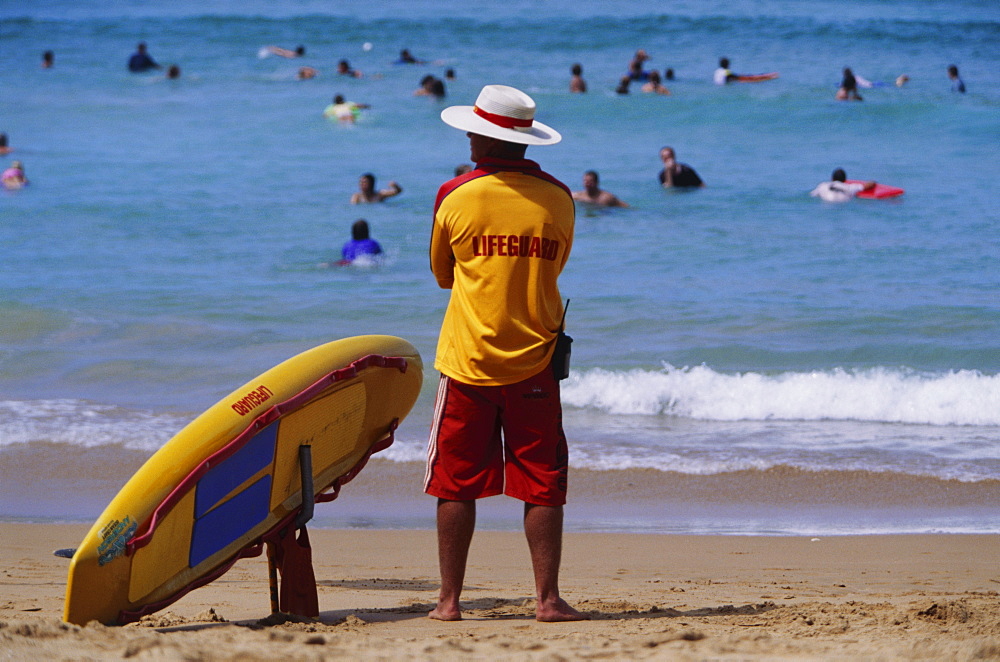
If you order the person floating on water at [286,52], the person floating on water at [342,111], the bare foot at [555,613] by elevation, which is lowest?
the bare foot at [555,613]

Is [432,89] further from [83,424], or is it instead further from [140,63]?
[83,424]

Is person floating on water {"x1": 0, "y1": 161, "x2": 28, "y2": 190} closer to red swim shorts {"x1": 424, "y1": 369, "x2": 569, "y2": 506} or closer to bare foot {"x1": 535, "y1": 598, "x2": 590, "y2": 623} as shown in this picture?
red swim shorts {"x1": 424, "y1": 369, "x2": 569, "y2": 506}

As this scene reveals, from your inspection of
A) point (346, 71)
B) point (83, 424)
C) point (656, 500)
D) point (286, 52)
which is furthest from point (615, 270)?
point (286, 52)

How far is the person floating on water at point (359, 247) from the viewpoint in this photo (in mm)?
12266

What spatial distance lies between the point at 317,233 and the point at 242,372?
5.97 m

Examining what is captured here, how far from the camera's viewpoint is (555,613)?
11.1ft

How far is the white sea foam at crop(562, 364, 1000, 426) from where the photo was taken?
7484mm

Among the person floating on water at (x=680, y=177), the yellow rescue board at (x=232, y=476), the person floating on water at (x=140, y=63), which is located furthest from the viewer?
the person floating on water at (x=140, y=63)

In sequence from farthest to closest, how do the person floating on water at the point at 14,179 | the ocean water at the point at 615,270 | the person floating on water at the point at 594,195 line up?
the person floating on water at the point at 14,179 < the person floating on water at the point at 594,195 < the ocean water at the point at 615,270

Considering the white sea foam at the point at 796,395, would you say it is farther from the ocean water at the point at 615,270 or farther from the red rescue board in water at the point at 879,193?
the red rescue board in water at the point at 879,193

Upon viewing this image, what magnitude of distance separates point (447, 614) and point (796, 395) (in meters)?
4.95

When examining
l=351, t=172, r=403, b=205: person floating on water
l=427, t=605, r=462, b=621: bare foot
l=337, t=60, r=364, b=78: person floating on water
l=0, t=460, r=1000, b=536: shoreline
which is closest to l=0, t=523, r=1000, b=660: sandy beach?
l=427, t=605, r=462, b=621: bare foot

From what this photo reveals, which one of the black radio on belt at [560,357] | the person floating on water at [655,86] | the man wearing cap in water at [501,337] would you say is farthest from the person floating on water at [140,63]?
the black radio on belt at [560,357]

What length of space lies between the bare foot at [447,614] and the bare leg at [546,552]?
0.25m
